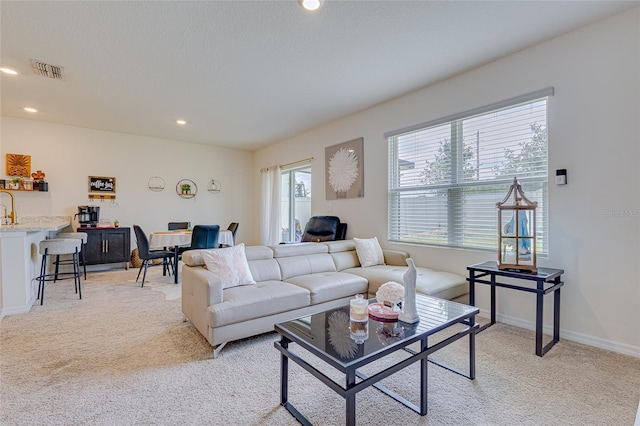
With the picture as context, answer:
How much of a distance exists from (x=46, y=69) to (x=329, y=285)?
377 centimetres

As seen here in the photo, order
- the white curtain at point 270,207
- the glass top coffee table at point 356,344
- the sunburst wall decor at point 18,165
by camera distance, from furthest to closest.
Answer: the white curtain at point 270,207 → the sunburst wall decor at point 18,165 → the glass top coffee table at point 356,344

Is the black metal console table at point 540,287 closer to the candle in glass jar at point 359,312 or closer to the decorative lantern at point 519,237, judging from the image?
the decorative lantern at point 519,237

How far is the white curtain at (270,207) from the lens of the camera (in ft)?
20.6

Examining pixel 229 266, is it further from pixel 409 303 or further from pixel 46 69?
pixel 46 69

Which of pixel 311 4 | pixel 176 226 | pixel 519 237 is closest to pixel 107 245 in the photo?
pixel 176 226

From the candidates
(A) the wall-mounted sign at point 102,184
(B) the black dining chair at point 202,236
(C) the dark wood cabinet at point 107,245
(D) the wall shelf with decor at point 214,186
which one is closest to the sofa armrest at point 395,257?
(B) the black dining chair at point 202,236

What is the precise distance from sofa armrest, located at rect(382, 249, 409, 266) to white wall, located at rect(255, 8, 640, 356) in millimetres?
884

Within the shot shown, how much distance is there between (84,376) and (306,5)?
119 inches

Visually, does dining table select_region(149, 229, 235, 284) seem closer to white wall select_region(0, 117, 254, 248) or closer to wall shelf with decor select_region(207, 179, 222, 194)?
white wall select_region(0, 117, 254, 248)

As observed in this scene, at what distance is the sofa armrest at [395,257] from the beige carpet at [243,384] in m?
1.24

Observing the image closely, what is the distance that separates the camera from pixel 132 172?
584 centimetres

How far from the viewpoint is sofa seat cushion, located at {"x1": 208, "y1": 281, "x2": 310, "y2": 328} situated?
223 cm

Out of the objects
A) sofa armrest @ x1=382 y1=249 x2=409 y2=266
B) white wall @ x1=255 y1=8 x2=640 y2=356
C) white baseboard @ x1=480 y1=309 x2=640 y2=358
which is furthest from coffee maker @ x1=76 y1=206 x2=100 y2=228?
white baseboard @ x1=480 y1=309 x2=640 y2=358

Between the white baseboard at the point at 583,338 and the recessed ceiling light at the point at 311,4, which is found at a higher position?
the recessed ceiling light at the point at 311,4
